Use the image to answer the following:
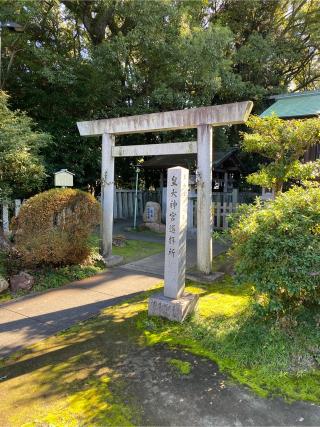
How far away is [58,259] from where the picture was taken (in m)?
6.68

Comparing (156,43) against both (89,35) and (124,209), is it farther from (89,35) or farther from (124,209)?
(124,209)

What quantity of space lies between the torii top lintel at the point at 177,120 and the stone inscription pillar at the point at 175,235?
6.13 feet

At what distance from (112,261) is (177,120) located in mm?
3564

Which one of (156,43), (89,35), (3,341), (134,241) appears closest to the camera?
(3,341)

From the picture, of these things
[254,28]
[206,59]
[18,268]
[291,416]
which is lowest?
[291,416]

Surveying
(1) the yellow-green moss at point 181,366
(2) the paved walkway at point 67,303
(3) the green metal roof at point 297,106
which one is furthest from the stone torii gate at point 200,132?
(3) the green metal roof at point 297,106

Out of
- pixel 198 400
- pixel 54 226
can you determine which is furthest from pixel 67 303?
pixel 198 400

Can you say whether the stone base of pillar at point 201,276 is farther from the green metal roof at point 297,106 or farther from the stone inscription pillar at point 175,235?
the green metal roof at point 297,106

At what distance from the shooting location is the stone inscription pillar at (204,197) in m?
6.81

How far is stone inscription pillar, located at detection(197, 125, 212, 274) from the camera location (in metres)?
6.81

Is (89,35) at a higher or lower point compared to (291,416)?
higher

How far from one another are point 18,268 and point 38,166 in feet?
13.4

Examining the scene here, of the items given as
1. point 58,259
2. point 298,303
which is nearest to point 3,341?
point 58,259

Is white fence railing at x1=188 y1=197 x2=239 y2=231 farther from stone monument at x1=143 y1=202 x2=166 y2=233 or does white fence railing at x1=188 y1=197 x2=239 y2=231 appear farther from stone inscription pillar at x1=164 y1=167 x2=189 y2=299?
stone inscription pillar at x1=164 y1=167 x2=189 y2=299
